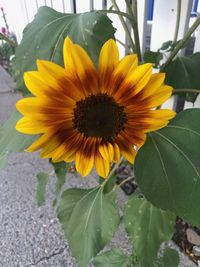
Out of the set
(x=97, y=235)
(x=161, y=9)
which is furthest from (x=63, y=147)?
(x=161, y=9)

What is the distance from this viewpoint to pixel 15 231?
151 centimetres

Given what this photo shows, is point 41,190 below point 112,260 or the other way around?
the other way around

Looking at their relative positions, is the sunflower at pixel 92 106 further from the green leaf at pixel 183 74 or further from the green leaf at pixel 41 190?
the green leaf at pixel 41 190

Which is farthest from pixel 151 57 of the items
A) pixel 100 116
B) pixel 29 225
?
pixel 29 225

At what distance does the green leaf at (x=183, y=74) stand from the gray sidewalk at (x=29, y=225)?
2.37 feet

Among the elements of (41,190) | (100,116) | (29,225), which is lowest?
(29,225)

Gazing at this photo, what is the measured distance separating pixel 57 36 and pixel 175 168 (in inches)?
13.1

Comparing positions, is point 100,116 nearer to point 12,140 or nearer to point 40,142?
point 40,142

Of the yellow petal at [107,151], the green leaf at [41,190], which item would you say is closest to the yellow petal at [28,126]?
the yellow petal at [107,151]

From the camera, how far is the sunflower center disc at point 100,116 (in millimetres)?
555

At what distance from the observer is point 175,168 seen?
0.63m

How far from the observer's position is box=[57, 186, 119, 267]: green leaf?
2.96ft

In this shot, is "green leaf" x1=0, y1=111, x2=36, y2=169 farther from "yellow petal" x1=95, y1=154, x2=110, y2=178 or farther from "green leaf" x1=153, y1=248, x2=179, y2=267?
"green leaf" x1=153, y1=248, x2=179, y2=267

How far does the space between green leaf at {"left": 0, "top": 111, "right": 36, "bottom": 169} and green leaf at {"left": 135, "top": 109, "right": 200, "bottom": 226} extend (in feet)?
0.73
